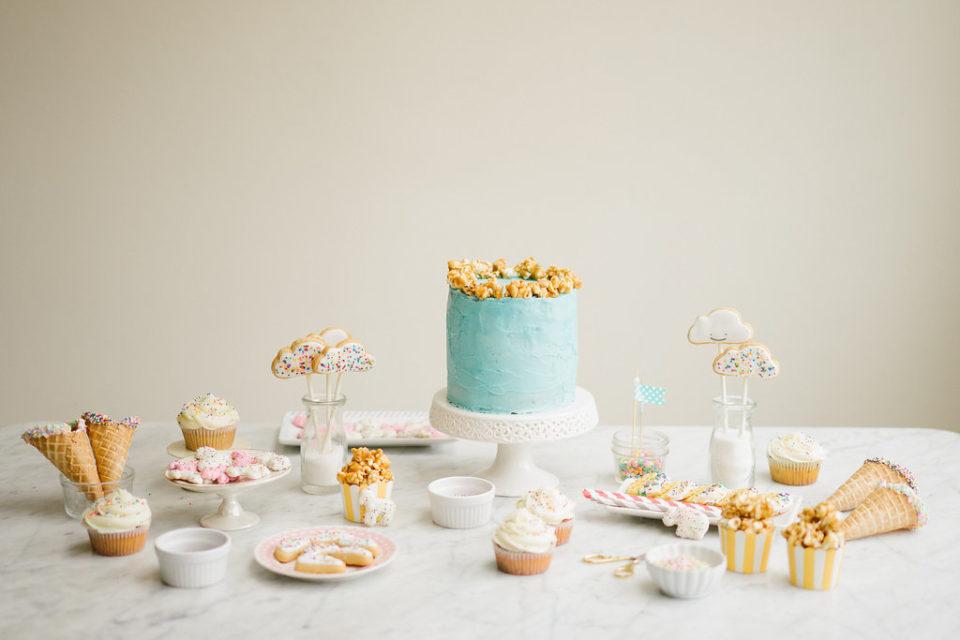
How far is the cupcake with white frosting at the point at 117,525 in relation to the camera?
1723 millimetres

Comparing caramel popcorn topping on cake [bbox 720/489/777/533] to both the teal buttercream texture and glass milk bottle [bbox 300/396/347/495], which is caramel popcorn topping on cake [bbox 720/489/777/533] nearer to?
the teal buttercream texture

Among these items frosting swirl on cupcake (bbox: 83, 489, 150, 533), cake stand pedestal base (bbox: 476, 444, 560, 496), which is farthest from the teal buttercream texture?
frosting swirl on cupcake (bbox: 83, 489, 150, 533)

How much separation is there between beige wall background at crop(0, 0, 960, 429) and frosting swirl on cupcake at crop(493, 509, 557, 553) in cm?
244

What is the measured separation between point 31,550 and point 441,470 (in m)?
0.92

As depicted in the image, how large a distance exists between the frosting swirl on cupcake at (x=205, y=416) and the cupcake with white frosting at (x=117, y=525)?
454mm

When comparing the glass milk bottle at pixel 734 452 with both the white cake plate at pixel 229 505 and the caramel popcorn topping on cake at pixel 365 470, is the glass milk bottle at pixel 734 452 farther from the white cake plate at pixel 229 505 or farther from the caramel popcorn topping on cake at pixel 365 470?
the white cake plate at pixel 229 505

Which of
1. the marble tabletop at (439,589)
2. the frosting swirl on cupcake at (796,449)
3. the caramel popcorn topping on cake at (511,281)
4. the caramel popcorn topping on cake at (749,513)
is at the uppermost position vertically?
the caramel popcorn topping on cake at (511,281)

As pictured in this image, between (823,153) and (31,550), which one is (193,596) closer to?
(31,550)

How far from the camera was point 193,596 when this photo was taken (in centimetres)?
157

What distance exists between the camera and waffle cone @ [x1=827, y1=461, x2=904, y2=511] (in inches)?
77.2

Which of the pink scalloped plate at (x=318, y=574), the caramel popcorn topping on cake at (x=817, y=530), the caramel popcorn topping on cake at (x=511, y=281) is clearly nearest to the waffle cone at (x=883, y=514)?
the caramel popcorn topping on cake at (x=817, y=530)

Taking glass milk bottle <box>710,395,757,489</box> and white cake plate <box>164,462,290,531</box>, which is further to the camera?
glass milk bottle <box>710,395,757,489</box>

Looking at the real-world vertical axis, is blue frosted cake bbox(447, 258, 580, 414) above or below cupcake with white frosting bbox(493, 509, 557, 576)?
above

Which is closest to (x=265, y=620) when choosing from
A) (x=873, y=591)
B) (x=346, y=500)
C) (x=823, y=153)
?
(x=346, y=500)
